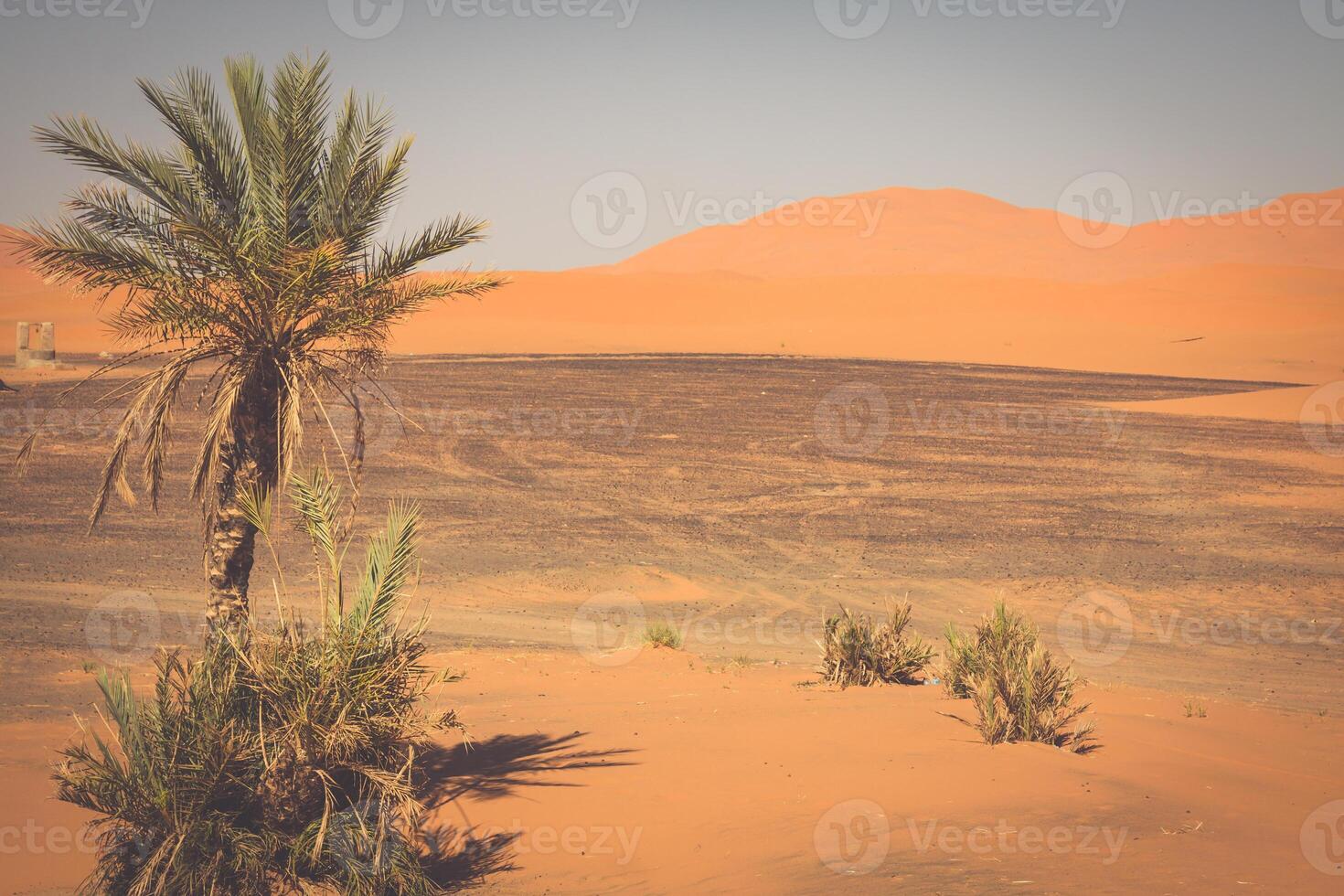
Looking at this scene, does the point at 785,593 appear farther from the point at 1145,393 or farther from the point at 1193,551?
the point at 1145,393

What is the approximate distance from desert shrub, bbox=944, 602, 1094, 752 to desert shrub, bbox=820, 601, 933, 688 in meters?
1.76

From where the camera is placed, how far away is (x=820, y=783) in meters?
7.94

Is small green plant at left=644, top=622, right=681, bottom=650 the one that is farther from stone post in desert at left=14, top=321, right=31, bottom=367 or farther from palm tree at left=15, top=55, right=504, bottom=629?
stone post in desert at left=14, top=321, right=31, bottom=367

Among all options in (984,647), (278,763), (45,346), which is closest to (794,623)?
(984,647)

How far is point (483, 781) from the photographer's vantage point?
328 inches

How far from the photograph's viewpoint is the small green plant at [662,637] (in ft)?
43.6

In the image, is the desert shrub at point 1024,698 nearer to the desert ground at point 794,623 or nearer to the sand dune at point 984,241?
the desert ground at point 794,623

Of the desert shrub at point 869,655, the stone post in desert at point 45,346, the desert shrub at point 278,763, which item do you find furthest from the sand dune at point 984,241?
the desert shrub at point 278,763

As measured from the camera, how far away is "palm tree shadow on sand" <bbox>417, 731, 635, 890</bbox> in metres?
7.17

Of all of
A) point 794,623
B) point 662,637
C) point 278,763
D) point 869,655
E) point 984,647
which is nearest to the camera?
point 278,763

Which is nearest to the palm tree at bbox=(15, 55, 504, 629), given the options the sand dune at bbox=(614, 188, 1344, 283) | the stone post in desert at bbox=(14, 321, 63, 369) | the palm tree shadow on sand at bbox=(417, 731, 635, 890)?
the palm tree shadow on sand at bbox=(417, 731, 635, 890)

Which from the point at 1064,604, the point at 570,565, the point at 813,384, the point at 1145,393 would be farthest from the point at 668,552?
the point at 1145,393

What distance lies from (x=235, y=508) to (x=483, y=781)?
2755mm

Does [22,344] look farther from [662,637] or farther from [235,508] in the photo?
[235,508]
